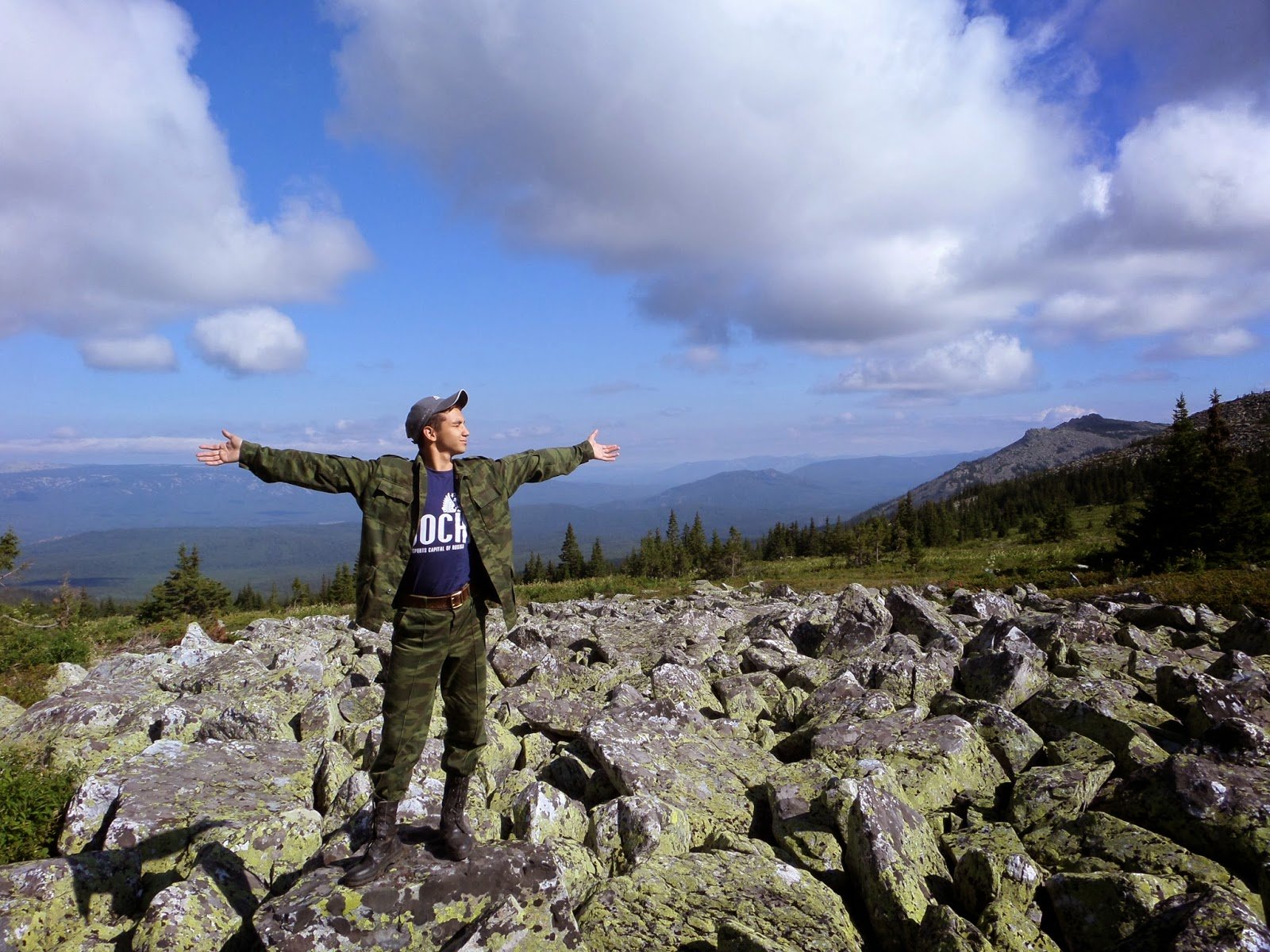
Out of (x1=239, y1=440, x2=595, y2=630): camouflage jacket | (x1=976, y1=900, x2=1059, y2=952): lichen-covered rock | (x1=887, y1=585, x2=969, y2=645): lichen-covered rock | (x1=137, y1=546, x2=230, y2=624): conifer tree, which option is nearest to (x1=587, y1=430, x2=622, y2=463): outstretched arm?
(x1=239, y1=440, x2=595, y2=630): camouflage jacket

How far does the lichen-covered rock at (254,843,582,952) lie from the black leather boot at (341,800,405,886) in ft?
0.29

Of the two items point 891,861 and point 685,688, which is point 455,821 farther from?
point 685,688

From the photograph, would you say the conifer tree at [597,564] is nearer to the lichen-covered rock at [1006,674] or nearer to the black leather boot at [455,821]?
the lichen-covered rock at [1006,674]

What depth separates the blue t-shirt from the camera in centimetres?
569

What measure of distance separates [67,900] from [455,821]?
3365 mm

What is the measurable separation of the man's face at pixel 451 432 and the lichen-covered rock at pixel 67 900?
4887mm

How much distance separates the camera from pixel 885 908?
17.4 ft

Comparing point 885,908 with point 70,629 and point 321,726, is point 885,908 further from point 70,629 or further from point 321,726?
point 70,629

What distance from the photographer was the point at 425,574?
569 centimetres

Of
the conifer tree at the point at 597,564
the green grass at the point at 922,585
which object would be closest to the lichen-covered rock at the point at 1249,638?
the green grass at the point at 922,585

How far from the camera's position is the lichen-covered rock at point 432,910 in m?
4.76

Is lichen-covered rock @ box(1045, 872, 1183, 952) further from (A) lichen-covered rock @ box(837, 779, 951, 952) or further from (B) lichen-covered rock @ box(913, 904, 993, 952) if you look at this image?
(A) lichen-covered rock @ box(837, 779, 951, 952)

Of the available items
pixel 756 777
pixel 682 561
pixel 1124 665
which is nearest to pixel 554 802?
pixel 756 777

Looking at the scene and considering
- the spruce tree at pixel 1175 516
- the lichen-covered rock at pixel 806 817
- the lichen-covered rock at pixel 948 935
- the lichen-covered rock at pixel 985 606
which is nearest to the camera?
the lichen-covered rock at pixel 948 935
